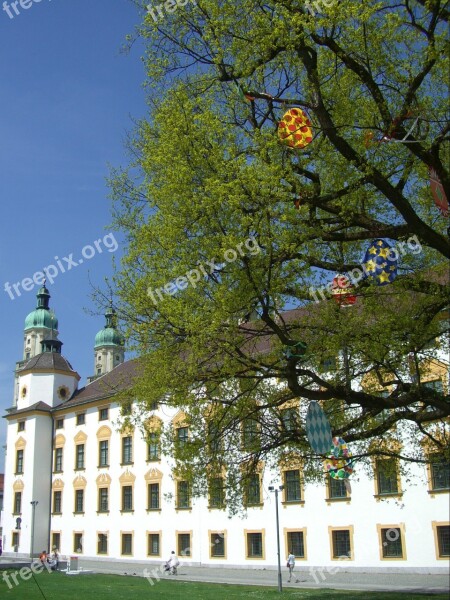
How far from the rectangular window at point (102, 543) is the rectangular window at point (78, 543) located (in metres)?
2.32

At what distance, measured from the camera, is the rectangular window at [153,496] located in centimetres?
4103

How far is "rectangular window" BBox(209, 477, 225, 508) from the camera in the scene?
1384 centimetres

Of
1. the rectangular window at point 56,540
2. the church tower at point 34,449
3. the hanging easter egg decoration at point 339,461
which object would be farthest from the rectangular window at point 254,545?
the church tower at point 34,449

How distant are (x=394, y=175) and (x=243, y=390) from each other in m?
4.80

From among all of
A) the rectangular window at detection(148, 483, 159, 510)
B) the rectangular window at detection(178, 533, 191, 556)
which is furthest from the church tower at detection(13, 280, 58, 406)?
the rectangular window at detection(178, 533, 191, 556)

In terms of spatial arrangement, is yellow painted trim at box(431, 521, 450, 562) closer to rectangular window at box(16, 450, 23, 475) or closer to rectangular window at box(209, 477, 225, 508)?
rectangular window at box(209, 477, 225, 508)

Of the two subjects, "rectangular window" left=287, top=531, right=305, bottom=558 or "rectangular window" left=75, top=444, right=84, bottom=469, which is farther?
"rectangular window" left=75, top=444, right=84, bottom=469

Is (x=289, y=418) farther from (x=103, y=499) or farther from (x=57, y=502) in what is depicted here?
(x=57, y=502)

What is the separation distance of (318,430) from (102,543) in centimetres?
3861

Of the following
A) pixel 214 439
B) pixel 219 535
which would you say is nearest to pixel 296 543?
pixel 219 535

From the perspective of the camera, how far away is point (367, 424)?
13312 millimetres

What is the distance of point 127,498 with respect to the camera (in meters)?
43.3

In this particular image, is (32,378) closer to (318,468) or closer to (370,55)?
(318,468)

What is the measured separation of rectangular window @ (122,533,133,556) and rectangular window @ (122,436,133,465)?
4.59m
